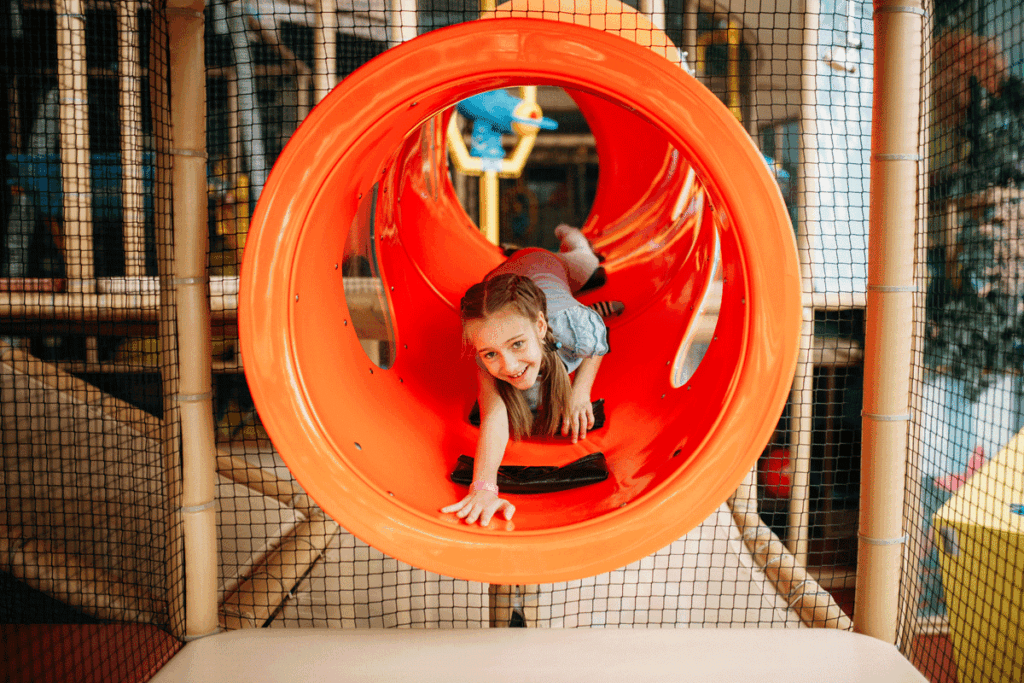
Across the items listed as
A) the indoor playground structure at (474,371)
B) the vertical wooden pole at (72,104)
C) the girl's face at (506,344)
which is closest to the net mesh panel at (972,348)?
the indoor playground structure at (474,371)

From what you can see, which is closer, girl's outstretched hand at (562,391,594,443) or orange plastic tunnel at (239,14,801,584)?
orange plastic tunnel at (239,14,801,584)

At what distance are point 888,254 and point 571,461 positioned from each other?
0.77 metres

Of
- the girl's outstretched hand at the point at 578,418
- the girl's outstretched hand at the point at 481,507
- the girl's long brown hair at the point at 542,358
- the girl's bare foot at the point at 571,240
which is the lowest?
the girl's outstretched hand at the point at 481,507

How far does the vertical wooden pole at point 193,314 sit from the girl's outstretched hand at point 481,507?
58 cm

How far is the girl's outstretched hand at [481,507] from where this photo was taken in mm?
1078

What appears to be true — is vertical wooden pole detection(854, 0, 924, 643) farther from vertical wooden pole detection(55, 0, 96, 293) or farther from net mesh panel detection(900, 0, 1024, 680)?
vertical wooden pole detection(55, 0, 96, 293)

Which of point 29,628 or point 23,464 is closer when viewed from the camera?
point 29,628

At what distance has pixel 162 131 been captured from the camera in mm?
1294

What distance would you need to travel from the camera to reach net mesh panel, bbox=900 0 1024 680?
1379 mm

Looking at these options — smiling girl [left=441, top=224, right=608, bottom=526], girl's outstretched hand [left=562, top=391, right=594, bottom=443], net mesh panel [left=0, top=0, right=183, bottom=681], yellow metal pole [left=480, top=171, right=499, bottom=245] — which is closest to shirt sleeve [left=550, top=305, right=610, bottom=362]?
smiling girl [left=441, top=224, right=608, bottom=526]

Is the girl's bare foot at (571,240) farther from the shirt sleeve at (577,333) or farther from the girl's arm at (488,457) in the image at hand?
the girl's arm at (488,457)

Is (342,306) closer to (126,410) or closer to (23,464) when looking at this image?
(126,410)

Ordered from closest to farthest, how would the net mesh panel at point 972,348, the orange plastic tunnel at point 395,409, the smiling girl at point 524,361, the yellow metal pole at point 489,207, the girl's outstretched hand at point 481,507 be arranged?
the orange plastic tunnel at point 395,409
the girl's outstretched hand at point 481,507
the smiling girl at point 524,361
the net mesh panel at point 972,348
the yellow metal pole at point 489,207

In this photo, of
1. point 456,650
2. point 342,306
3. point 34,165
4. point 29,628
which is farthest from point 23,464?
point 456,650
